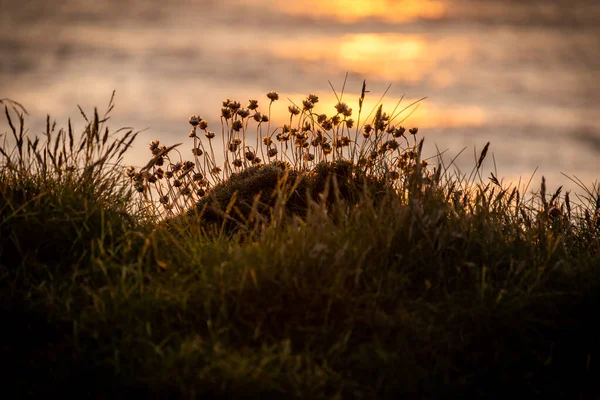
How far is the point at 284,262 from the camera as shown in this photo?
3.70m

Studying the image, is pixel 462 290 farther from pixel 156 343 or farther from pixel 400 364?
pixel 156 343

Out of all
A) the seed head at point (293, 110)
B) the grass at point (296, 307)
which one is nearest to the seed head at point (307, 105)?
the seed head at point (293, 110)

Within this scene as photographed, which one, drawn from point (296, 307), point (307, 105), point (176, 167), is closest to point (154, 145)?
point (176, 167)

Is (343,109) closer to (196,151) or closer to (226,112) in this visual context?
(226,112)

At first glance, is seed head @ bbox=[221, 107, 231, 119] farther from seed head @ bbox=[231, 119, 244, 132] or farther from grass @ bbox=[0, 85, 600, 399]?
grass @ bbox=[0, 85, 600, 399]

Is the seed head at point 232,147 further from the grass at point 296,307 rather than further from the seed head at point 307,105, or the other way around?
the grass at point 296,307

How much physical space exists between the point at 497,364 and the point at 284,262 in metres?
1.22

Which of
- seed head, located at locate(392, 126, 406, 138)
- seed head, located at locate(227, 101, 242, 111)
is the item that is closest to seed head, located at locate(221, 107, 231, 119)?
seed head, located at locate(227, 101, 242, 111)

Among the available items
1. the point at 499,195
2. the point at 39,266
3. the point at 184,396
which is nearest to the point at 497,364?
the point at 184,396

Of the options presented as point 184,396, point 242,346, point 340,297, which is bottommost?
point 184,396

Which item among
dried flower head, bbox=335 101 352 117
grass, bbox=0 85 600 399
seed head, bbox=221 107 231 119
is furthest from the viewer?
seed head, bbox=221 107 231 119

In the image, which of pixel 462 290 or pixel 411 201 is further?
pixel 411 201

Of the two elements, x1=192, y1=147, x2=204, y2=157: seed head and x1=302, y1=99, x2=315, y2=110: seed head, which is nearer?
x1=302, y1=99, x2=315, y2=110: seed head

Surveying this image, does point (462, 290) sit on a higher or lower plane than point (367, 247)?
lower
